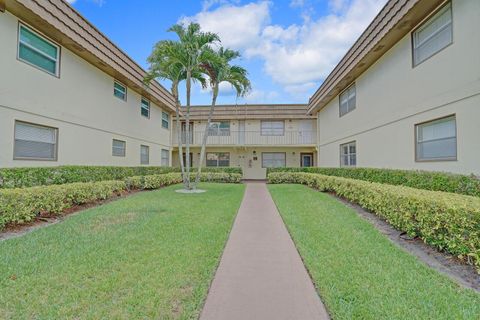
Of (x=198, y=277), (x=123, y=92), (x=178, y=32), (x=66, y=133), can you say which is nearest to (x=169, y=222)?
(x=198, y=277)

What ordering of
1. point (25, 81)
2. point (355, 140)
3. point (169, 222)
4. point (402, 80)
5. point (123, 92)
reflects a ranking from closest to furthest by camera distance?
point (169, 222)
point (25, 81)
point (402, 80)
point (355, 140)
point (123, 92)

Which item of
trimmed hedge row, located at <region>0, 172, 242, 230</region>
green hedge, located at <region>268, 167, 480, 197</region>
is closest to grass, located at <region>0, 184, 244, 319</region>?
trimmed hedge row, located at <region>0, 172, 242, 230</region>

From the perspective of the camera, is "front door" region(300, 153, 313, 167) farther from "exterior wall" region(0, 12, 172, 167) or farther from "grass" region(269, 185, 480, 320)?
"grass" region(269, 185, 480, 320)

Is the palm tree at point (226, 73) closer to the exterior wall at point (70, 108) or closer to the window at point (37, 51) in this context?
the exterior wall at point (70, 108)

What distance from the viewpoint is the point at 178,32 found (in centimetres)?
1125

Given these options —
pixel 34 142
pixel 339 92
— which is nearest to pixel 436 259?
pixel 34 142

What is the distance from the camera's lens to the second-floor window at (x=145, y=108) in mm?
15781

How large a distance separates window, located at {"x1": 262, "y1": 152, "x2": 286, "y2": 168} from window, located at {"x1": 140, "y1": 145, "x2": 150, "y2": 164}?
32.5ft

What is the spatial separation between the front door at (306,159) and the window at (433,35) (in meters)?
14.6

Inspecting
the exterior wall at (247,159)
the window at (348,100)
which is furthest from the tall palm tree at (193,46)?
the exterior wall at (247,159)

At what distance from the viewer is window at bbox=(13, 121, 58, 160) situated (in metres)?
7.85

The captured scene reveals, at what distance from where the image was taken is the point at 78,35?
9.31m

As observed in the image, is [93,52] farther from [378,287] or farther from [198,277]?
[378,287]

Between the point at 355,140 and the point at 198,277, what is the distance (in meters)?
11.1
